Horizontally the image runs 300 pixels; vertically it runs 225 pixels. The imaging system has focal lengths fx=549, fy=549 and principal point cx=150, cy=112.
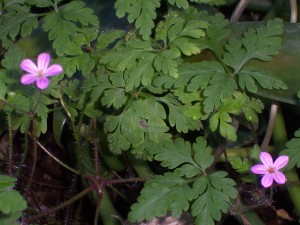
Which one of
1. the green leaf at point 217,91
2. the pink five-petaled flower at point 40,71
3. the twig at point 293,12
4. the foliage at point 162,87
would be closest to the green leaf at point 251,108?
the foliage at point 162,87

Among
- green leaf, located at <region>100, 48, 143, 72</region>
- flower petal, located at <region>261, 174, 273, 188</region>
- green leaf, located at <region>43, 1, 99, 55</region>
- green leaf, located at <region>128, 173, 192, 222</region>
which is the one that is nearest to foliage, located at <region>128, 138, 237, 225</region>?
green leaf, located at <region>128, 173, 192, 222</region>

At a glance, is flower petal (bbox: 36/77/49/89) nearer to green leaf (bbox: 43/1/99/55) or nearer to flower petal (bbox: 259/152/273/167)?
A: green leaf (bbox: 43/1/99/55)

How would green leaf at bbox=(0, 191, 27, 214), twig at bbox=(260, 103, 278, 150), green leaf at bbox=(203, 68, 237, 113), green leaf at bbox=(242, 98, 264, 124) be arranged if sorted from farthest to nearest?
twig at bbox=(260, 103, 278, 150) < green leaf at bbox=(242, 98, 264, 124) < green leaf at bbox=(203, 68, 237, 113) < green leaf at bbox=(0, 191, 27, 214)

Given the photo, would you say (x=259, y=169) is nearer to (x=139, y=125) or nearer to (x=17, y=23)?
(x=139, y=125)

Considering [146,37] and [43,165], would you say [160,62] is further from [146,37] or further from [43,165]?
[43,165]

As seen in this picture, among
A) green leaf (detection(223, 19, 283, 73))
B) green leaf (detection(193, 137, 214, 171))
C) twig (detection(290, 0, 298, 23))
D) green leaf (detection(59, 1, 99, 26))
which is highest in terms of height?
twig (detection(290, 0, 298, 23))

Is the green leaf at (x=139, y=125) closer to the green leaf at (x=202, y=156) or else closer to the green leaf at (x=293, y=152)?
the green leaf at (x=202, y=156)

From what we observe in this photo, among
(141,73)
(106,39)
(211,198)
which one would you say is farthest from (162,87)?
(211,198)
